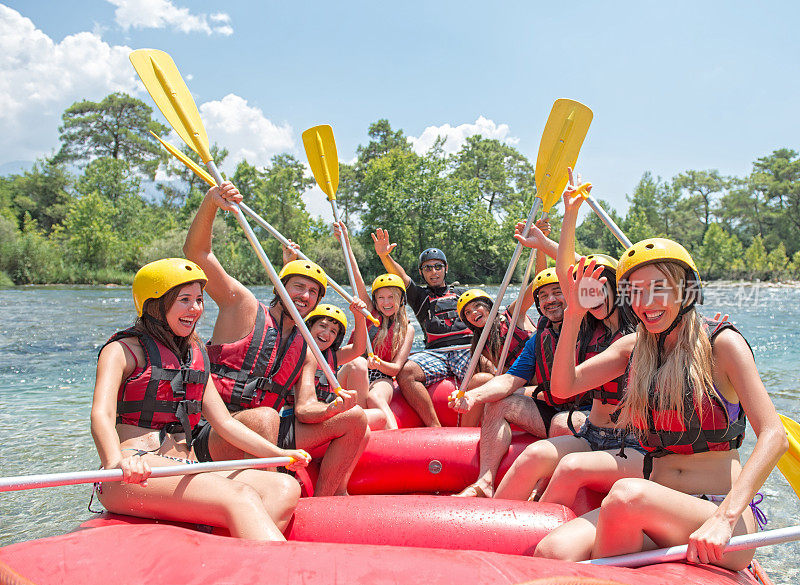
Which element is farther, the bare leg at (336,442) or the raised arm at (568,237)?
the bare leg at (336,442)

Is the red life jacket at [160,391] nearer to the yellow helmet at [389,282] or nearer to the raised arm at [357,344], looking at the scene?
the raised arm at [357,344]

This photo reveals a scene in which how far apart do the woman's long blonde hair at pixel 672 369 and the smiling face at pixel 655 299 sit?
0.02 meters

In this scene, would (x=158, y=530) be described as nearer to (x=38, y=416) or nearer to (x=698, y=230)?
(x=38, y=416)

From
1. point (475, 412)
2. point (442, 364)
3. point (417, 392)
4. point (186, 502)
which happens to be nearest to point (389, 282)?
point (442, 364)

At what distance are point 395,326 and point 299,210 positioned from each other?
3332 centimetres

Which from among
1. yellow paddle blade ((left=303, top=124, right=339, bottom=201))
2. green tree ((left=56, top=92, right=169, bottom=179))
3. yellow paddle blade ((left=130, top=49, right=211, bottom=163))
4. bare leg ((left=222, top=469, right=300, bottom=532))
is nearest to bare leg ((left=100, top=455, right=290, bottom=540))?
bare leg ((left=222, top=469, right=300, bottom=532))

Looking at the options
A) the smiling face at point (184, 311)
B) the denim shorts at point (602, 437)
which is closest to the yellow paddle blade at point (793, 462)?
the denim shorts at point (602, 437)

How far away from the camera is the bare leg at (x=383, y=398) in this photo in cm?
412

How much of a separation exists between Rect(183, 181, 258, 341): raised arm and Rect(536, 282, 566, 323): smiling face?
1676mm

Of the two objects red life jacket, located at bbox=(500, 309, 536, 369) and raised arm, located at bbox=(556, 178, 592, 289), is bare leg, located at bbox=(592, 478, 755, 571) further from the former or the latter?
red life jacket, located at bbox=(500, 309, 536, 369)

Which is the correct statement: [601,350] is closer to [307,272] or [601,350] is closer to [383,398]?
[307,272]

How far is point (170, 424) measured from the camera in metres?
2.27

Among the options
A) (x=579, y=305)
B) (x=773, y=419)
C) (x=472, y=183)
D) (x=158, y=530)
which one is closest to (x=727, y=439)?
(x=773, y=419)

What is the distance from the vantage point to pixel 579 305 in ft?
6.96
